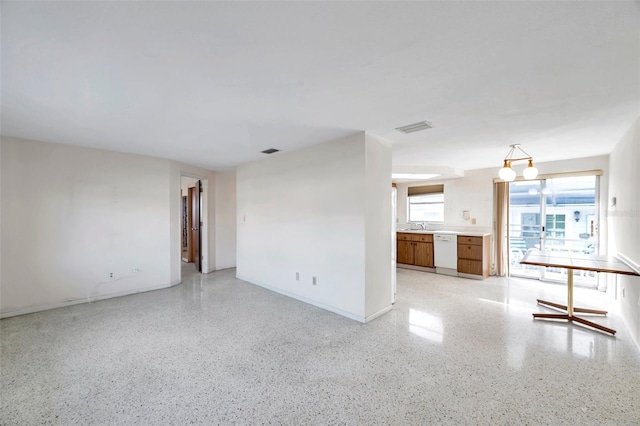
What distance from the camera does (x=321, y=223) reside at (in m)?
3.87

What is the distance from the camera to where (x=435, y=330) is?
3.13 m

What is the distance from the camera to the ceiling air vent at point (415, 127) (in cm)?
305

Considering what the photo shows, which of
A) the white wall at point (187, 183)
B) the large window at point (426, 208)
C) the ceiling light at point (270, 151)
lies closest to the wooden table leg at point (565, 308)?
the large window at point (426, 208)

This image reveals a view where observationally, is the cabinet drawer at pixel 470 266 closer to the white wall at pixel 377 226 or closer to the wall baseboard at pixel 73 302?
the white wall at pixel 377 226

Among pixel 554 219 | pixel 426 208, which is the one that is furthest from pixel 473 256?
pixel 426 208

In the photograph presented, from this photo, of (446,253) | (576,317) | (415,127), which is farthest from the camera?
(446,253)

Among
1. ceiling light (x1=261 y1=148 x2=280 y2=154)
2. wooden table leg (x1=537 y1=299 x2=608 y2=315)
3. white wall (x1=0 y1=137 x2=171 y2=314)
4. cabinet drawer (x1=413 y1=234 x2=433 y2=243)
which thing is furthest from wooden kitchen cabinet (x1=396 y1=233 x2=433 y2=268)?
white wall (x1=0 y1=137 x2=171 y2=314)

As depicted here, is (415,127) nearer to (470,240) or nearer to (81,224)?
(470,240)

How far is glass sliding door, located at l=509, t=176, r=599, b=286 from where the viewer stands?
4.92m

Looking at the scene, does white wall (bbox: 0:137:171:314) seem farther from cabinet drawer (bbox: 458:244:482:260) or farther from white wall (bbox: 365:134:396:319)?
cabinet drawer (bbox: 458:244:482:260)

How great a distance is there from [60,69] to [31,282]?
346cm

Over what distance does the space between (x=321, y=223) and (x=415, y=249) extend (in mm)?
3497

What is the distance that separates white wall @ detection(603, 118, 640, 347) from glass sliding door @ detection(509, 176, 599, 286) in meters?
0.85

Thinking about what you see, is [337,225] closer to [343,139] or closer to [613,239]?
[343,139]
